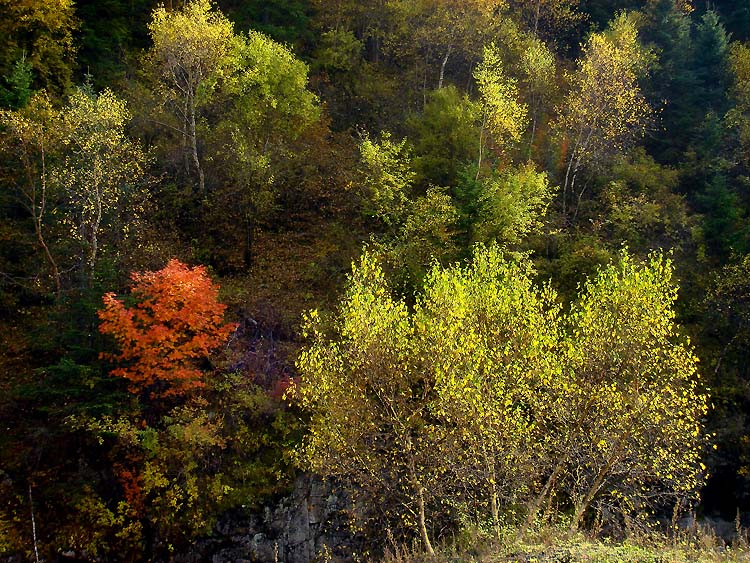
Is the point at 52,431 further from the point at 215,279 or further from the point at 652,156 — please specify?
the point at 652,156

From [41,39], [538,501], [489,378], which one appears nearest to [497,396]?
[489,378]

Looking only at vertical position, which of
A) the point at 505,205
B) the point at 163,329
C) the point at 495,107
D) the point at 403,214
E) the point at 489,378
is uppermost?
the point at 495,107

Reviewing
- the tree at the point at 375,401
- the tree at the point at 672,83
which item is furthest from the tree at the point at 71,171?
the tree at the point at 672,83

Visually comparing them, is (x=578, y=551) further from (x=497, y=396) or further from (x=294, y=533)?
(x=294, y=533)

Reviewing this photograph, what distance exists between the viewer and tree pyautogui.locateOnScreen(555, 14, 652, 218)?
1394 inches

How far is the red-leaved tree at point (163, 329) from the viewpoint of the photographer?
2098 centimetres

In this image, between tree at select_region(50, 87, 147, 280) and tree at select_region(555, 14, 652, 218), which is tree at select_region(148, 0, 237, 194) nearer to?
tree at select_region(50, 87, 147, 280)

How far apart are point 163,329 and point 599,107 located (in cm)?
2971

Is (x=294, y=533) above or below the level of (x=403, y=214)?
below

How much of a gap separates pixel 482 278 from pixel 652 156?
85.5 ft

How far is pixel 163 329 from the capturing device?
830 inches

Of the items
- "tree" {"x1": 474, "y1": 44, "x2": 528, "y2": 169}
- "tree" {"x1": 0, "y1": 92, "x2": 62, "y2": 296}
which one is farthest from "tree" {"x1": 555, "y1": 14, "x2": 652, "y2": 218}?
"tree" {"x1": 0, "y1": 92, "x2": 62, "y2": 296}

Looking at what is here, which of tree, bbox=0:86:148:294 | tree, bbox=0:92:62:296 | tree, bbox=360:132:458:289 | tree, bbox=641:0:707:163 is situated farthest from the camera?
tree, bbox=641:0:707:163

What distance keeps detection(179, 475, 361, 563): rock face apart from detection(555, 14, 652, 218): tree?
77.9 ft
